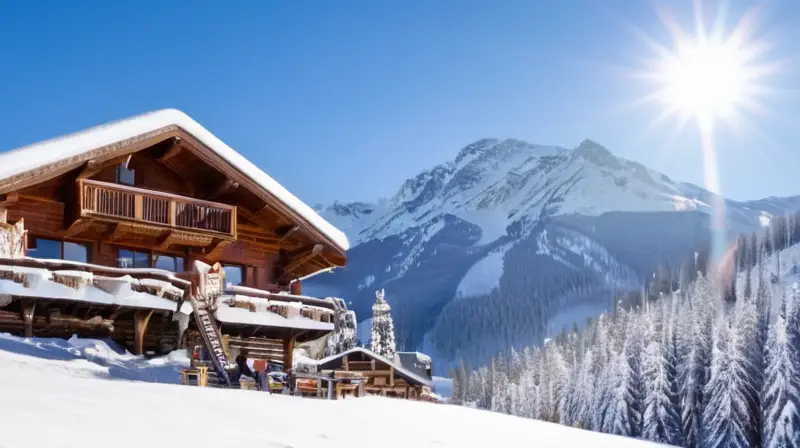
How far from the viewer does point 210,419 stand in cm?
1180

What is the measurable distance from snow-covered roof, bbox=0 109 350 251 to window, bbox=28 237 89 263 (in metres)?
2.66

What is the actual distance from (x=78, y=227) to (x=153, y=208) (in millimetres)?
1878

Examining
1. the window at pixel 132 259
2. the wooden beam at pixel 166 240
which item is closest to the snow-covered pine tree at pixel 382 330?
the window at pixel 132 259

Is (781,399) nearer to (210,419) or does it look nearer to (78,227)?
(78,227)

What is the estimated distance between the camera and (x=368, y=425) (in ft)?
45.4

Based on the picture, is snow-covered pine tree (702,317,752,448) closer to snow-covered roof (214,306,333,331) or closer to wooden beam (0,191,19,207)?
snow-covered roof (214,306,333,331)

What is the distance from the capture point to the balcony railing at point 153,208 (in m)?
23.7

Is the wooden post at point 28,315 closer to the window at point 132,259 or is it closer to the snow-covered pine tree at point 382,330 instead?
the window at point 132,259

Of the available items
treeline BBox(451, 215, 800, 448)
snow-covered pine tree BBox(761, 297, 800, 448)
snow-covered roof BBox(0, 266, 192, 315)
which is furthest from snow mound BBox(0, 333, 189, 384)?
treeline BBox(451, 215, 800, 448)

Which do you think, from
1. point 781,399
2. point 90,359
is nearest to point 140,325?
point 90,359

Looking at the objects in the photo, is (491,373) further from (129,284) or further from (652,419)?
(129,284)

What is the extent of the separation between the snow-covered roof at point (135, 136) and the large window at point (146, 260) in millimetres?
3149

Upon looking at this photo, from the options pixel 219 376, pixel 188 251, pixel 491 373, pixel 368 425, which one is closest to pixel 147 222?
pixel 188 251

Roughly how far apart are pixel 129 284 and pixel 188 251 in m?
5.02
